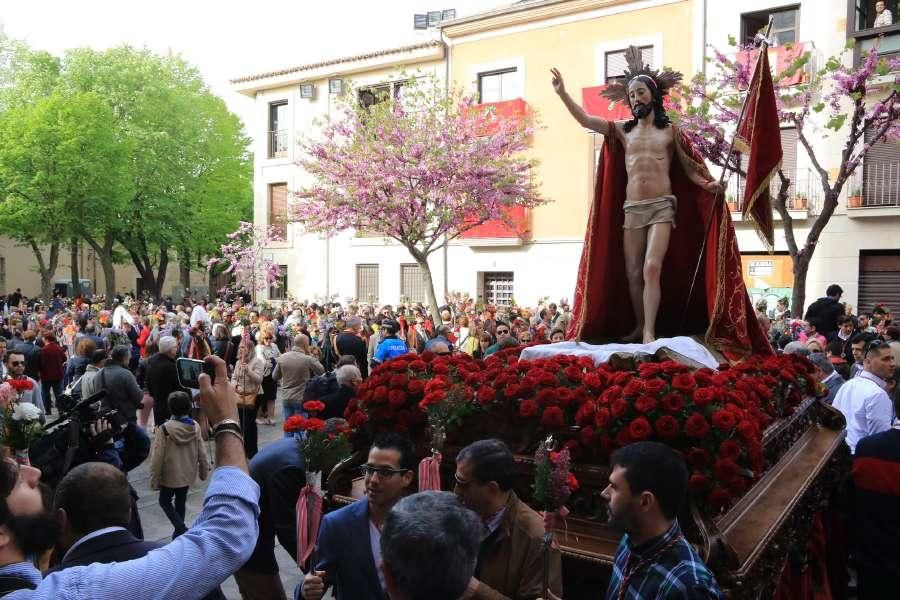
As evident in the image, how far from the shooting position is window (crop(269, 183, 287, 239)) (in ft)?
97.2

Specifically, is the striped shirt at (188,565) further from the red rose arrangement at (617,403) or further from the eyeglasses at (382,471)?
the red rose arrangement at (617,403)

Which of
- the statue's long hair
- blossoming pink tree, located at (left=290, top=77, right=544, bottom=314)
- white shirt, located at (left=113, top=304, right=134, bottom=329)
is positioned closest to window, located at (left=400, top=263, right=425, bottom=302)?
blossoming pink tree, located at (left=290, top=77, right=544, bottom=314)

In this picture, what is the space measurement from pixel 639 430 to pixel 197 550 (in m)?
2.10

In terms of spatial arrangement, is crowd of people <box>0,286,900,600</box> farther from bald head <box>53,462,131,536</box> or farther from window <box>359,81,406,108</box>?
window <box>359,81,406,108</box>

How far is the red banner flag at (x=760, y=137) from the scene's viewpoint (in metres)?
5.37

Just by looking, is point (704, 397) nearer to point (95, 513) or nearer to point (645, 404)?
point (645, 404)

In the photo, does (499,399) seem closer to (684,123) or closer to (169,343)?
(169,343)

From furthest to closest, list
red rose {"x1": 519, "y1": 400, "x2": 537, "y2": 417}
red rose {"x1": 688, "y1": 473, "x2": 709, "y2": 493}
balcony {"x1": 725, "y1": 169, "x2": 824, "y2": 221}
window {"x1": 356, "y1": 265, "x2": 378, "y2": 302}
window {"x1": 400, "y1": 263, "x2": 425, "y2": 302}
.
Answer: window {"x1": 356, "y1": 265, "x2": 378, "y2": 302}, window {"x1": 400, "y1": 263, "x2": 425, "y2": 302}, balcony {"x1": 725, "y1": 169, "x2": 824, "y2": 221}, red rose {"x1": 519, "y1": 400, "x2": 537, "y2": 417}, red rose {"x1": 688, "y1": 473, "x2": 709, "y2": 493}

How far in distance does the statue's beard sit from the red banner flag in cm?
68

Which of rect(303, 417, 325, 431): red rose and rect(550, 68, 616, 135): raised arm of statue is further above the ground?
rect(550, 68, 616, 135): raised arm of statue

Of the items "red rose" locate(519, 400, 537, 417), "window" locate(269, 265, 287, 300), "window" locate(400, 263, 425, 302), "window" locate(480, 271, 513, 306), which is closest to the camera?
"red rose" locate(519, 400, 537, 417)

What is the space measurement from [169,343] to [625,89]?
6.53m

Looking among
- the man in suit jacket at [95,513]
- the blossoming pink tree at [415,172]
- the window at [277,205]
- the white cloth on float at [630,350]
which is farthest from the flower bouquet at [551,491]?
the window at [277,205]

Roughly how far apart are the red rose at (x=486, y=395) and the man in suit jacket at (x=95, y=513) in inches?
74.2
